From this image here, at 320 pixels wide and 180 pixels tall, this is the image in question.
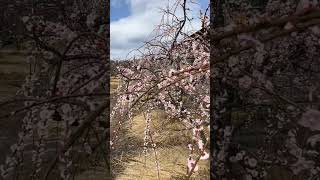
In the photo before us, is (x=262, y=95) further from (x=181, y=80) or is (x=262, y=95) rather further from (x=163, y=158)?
Answer: (x=163, y=158)

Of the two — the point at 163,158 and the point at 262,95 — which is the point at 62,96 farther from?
the point at 163,158

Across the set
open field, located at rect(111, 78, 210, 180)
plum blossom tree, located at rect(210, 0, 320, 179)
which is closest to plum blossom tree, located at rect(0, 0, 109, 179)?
plum blossom tree, located at rect(210, 0, 320, 179)

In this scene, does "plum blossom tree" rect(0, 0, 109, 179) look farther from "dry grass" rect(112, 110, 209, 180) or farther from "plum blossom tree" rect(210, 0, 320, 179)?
"dry grass" rect(112, 110, 209, 180)

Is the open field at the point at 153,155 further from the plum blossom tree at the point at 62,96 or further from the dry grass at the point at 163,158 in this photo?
the plum blossom tree at the point at 62,96

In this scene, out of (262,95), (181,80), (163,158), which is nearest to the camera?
(262,95)

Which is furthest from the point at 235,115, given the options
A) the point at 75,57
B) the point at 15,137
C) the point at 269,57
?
the point at 15,137

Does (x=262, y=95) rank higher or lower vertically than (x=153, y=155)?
higher

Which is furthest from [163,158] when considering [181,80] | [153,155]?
[181,80]

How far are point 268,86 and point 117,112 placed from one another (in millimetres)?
1748

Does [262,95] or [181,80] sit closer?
[262,95]

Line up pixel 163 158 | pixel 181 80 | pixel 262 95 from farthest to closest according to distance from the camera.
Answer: pixel 163 158
pixel 181 80
pixel 262 95

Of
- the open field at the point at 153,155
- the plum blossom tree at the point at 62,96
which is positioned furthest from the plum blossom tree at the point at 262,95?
the open field at the point at 153,155

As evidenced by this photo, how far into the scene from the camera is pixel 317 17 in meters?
1.57

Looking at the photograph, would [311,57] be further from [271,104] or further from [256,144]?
[256,144]
